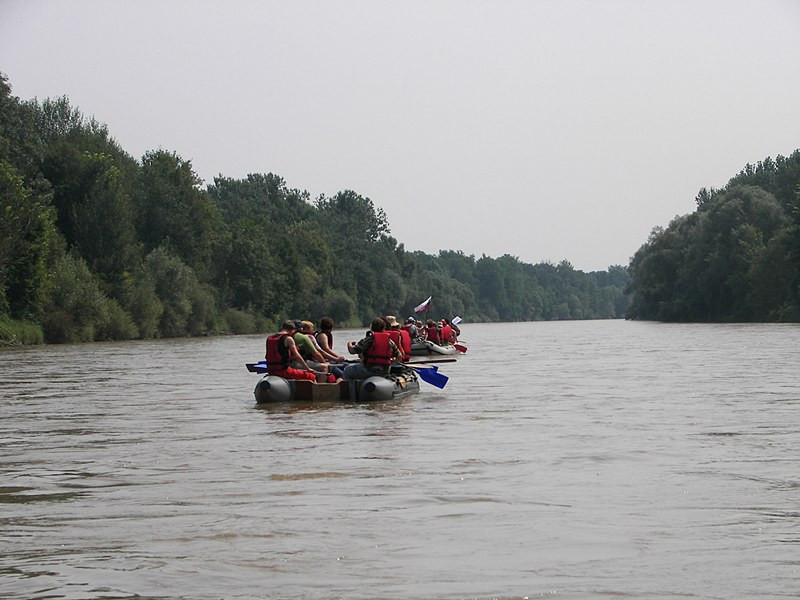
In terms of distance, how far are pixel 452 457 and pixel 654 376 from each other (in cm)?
1536

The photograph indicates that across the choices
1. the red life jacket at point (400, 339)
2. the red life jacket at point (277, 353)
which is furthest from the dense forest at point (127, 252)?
the red life jacket at point (277, 353)

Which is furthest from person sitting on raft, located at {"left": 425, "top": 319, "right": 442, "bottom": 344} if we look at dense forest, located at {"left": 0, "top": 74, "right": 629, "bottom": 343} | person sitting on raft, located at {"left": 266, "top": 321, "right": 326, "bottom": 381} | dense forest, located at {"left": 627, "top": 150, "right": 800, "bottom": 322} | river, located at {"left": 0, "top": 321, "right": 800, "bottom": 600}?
dense forest, located at {"left": 627, "top": 150, "right": 800, "bottom": 322}

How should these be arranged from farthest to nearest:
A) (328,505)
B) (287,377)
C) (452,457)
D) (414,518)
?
(287,377)
(452,457)
(328,505)
(414,518)

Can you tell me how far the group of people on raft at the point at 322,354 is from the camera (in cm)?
2050

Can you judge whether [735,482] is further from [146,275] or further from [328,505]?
[146,275]

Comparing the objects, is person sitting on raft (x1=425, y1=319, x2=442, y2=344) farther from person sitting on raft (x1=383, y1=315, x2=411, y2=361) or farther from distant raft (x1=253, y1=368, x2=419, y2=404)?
distant raft (x1=253, y1=368, x2=419, y2=404)

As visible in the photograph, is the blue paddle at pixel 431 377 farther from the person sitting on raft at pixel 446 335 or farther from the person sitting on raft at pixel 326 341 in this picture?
the person sitting on raft at pixel 446 335

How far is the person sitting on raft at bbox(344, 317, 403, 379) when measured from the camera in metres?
20.5

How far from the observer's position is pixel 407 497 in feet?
34.4

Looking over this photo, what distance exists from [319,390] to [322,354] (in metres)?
1.70

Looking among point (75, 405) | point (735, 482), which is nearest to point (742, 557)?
point (735, 482)

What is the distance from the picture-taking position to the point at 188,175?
254 ft

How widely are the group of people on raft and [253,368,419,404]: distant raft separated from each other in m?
0.25

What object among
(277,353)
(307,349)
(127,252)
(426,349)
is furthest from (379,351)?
(127,252)
